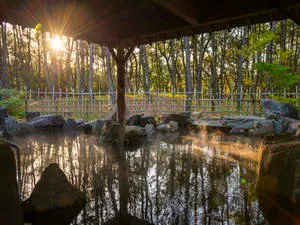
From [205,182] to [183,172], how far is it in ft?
2.09

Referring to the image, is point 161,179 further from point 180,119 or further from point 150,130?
point 180,119

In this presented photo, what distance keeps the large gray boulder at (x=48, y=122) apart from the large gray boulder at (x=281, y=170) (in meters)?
9.64

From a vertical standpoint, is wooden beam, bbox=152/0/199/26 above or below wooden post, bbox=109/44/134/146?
above

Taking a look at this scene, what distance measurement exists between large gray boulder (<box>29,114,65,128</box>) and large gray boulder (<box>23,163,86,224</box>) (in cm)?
827

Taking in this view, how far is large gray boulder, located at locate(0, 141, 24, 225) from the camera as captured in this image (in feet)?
7.72

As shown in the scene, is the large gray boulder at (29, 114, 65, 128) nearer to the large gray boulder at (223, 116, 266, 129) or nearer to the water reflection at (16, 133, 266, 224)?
the water reflection at (16, 133, 266, 224)

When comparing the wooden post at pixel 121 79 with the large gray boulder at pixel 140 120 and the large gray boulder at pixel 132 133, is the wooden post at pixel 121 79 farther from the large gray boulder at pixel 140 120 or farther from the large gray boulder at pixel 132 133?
the large gray boulder at pixel 140 120

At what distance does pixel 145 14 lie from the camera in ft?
16.5

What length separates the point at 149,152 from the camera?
638 cm

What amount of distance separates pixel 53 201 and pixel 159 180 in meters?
Result: 1.73

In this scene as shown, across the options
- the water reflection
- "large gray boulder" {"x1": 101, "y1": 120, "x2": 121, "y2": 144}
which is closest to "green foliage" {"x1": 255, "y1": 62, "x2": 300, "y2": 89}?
the water reflection

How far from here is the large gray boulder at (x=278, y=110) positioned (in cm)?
998

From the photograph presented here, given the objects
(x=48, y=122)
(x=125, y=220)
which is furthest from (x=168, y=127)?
(x=125, y=220)

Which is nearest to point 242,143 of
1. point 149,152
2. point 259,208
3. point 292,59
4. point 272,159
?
point 149,152
